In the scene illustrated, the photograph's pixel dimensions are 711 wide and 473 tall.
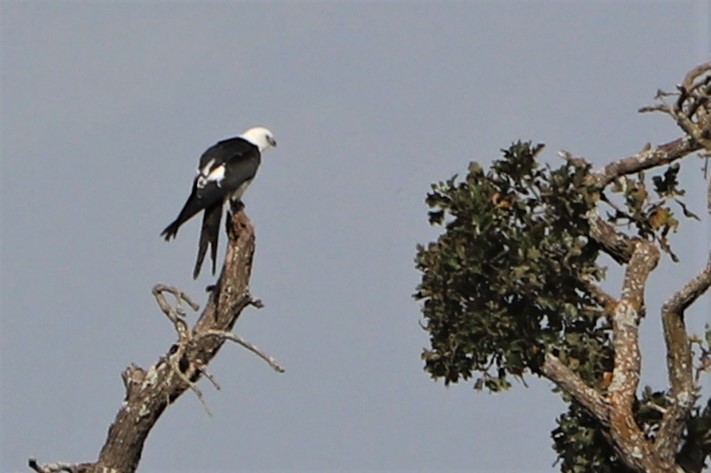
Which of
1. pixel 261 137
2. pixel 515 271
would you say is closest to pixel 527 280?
pixel 515 271

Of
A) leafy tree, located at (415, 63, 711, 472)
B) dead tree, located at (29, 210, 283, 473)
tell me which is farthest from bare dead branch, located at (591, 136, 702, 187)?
dead tree, located at (29, 210, 283, 473)

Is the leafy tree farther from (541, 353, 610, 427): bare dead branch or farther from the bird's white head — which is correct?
the bird's white head

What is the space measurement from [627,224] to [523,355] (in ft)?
3.74

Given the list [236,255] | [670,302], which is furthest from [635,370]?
[236,255]

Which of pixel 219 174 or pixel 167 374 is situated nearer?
pixel 167 374

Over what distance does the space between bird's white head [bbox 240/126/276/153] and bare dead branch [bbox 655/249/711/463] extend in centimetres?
423

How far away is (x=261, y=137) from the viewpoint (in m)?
14.0

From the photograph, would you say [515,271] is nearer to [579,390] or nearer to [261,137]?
[579,390]

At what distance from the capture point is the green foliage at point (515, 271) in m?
11.0

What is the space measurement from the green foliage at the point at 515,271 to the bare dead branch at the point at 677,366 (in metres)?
0.54

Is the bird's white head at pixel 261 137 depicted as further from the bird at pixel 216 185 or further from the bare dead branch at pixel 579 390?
the bare dead branch at pixel 579 390

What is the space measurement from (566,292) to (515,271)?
18.6 inches

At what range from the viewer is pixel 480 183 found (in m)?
11.1

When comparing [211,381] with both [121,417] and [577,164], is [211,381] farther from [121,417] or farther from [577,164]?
[577,164]
